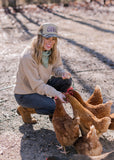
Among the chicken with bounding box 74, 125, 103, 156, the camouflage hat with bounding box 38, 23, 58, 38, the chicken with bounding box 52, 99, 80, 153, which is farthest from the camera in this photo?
the camouflage hat with bounding box 38, 23, 58, 38

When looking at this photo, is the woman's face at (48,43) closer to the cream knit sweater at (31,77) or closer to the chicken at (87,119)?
the cream knit sweater at (31,77)

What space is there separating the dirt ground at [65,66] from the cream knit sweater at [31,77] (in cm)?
58

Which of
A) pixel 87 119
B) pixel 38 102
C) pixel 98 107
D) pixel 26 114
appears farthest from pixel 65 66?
pixel 87 119

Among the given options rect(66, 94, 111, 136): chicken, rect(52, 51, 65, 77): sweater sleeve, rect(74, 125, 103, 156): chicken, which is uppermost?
rect(52, 51, 65, 77): sweater sleeve

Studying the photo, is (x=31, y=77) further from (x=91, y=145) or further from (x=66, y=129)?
(x=91, y=145)

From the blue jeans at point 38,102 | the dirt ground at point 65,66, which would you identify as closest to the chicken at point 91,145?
the dirt ground at point 65,66

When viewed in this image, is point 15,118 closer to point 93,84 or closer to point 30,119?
point 30,119

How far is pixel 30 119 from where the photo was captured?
3.03m

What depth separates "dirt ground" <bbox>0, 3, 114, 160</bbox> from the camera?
2592 millimetres

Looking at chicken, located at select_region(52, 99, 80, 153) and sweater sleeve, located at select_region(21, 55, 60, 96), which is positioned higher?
sweater sleeve, located at select_region(21, 55, 60, 96)

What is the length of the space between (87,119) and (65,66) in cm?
281

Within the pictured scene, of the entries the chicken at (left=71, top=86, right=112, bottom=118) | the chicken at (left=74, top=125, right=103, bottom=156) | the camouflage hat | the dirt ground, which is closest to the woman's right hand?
the chicken at (left=71, top=86, right=112, bottom=118)

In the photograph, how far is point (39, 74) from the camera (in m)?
2.80

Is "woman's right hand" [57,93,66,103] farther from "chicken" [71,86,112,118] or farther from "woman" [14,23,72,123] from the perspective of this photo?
"chicken" [71,86,112,118]
